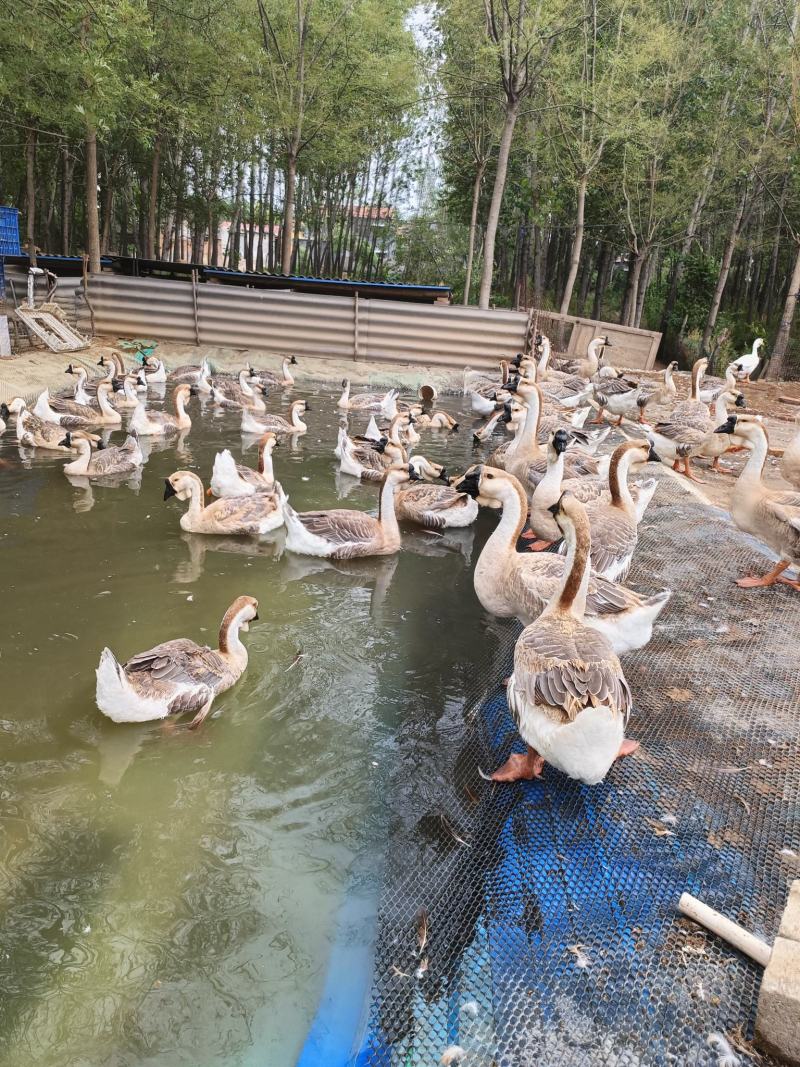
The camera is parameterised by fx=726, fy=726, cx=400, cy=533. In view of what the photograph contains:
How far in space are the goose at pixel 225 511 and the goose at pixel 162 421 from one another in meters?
4.08

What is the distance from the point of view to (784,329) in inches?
797

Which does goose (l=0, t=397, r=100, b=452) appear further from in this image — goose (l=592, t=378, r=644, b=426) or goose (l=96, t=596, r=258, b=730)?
Result: goose (l=592, t=378, r=644, b=426)

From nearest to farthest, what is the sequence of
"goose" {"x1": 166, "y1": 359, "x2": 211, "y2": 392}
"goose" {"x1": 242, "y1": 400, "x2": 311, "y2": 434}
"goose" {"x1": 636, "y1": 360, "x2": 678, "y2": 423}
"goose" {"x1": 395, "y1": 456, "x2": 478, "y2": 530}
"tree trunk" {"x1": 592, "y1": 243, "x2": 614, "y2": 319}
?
"goose" {"x1": 395, "y1": 456, "x2": 478, "y2": 530}, "goose" {"x1": 242, "y1": 400, "x2": 311, "y2": 434}, "goose" {"x1": 636, "y1": 360, "x2": 678, "y2": 423}, "goose" {"x1": 166, "y1": 359, "x2": 211, "y2": 392}, "tree trunk" {"x1": 592, "y1": 243, "x2": 614, "y2": 319}

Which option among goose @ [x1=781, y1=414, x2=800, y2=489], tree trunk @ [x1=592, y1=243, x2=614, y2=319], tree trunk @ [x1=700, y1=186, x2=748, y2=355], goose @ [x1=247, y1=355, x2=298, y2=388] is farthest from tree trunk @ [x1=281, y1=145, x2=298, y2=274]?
goose @ [x1=781, y1=414, x2=800, y2=489]

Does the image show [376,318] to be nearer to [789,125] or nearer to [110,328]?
[110,328]

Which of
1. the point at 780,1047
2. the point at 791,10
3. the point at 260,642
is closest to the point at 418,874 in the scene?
the point at 780,1047

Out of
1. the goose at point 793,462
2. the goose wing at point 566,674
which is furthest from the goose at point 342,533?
the goose at point 793,462

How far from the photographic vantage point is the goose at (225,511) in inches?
330

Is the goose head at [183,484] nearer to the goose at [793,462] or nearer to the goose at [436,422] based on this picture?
the goose at [436,422]

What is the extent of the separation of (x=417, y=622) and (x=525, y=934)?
3.70m

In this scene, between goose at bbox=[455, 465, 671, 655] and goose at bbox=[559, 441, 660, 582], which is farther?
goose at bbox=[559, 441, 660, 582]

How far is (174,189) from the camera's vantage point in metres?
32.1

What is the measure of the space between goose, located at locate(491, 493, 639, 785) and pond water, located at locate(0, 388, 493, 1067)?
0.97 m

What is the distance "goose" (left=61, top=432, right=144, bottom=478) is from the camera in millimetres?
10008
